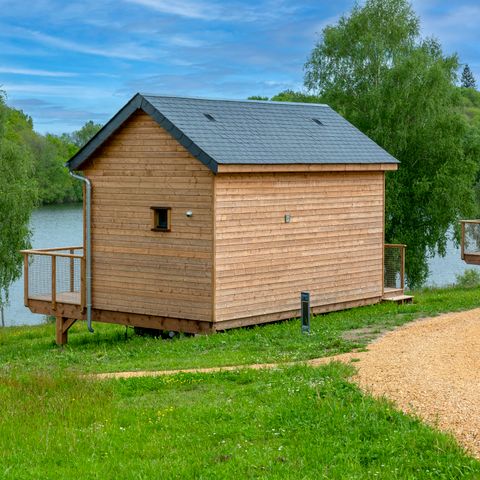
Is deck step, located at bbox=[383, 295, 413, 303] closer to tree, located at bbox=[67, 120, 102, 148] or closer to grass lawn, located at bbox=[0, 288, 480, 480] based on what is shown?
grass lawn, located at bbox=[0, 288, 480, 480]

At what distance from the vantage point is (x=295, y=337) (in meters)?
16.9

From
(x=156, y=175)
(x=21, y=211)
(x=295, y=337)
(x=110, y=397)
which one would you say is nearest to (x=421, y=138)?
(x=21, y=211)

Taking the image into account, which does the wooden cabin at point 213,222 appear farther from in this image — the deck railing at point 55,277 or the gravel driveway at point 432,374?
the gravel driveway at point 432,374

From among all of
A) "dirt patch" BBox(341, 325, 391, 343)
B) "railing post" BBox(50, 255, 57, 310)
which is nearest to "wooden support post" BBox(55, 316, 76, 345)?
"railing post" BBox(50, 255, 57, 310)

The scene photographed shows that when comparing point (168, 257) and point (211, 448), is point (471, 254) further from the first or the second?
point (211, 448)

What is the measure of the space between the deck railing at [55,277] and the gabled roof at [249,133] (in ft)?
7.14

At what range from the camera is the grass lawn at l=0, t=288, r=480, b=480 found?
28.9ft

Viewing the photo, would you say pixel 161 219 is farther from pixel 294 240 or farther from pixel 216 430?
pixel 216 430

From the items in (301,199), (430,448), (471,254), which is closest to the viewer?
(430,448)

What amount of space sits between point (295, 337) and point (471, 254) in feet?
41.1

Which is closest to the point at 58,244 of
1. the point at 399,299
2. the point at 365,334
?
the point at 399,299

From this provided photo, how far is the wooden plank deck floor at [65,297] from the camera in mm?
21797

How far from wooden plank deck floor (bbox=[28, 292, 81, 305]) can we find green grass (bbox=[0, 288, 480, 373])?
43.2 inches

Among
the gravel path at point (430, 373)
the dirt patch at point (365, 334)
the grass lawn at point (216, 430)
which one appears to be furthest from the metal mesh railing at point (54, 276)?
the gravel path at point (430, 373)
